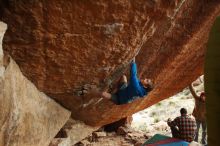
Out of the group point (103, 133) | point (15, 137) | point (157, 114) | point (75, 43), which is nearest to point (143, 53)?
point (75, 43)

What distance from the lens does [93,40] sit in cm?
481

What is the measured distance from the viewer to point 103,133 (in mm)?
11445

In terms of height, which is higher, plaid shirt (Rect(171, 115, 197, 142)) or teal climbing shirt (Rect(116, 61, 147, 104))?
teal climbing shirt (Rect(116, 61, 147, 104))

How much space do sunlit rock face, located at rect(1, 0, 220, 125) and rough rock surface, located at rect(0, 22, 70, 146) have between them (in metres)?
0.21

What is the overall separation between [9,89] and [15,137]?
1.23 meters

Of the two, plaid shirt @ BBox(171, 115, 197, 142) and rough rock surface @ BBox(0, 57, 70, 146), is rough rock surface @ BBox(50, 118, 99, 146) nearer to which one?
rough rock surface @ BBox(0, 57, 70, 146)

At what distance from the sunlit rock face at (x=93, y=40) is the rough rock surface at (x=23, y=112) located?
208mm

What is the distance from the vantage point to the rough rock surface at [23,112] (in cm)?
402

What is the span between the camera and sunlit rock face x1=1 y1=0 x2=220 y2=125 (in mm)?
4023

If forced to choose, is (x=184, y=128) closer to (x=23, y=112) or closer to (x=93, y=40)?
(x=93, y=40)

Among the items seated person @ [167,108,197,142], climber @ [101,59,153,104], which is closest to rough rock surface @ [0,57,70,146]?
climber @ [101,59,153,104]

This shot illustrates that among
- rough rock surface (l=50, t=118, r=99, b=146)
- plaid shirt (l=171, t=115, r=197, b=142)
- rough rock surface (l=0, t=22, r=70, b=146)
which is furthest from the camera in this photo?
rough rock surface (l=50, t=118, r=99, b=146)

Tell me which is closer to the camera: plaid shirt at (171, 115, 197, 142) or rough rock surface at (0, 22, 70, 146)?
rough rock surface at (0, 22, 70, 146)

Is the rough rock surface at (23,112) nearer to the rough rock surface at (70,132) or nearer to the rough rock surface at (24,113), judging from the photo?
the rough rock surface at (24,113)
